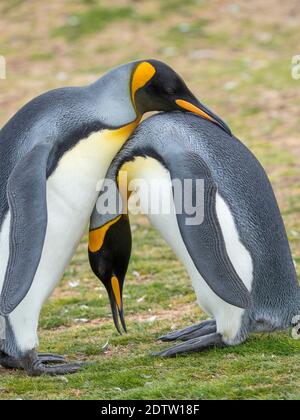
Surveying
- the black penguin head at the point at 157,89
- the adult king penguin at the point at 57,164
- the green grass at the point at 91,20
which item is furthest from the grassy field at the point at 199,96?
the black penguin head at the point at 157,89

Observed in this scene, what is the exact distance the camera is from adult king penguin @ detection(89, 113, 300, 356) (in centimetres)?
422

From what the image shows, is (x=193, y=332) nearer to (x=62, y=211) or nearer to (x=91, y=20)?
(x=62, y=211)

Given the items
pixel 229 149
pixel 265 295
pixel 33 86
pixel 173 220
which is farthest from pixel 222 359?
pixel 33 86

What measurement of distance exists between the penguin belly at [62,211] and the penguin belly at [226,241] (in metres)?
Answer: 0.16

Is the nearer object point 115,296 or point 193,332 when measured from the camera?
point 115,296

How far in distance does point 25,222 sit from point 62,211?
0.87 ft

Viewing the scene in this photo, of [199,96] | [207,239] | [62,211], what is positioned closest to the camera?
[207,239]

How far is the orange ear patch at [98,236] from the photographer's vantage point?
436 cm

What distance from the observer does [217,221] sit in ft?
13.6

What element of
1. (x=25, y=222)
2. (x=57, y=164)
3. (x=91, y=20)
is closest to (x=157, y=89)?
(x=57, y=164)

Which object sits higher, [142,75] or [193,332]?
[142,75]

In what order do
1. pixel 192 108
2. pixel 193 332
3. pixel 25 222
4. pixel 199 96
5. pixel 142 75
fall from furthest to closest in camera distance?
pixel 199 96
pixel 193 332
pixel 192 108
pixel 142 75
pixel 25 222
